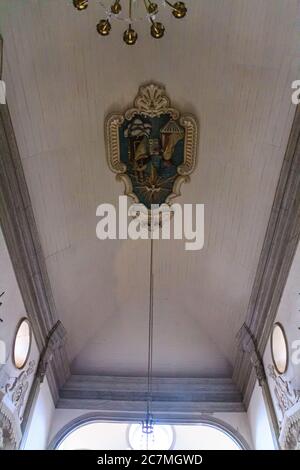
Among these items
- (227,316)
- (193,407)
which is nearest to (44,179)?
(227,316)

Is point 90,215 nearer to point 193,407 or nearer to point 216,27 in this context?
point 216,27

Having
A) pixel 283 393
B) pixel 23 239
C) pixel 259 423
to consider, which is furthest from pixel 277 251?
pixel 23 239

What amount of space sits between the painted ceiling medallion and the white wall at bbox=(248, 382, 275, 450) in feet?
12.2

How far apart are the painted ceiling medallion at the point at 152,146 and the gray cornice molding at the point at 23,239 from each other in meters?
1.54

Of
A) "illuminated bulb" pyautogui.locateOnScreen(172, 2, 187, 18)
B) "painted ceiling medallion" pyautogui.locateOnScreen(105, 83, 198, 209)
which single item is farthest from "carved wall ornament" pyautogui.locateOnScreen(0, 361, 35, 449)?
"illuminated bulb" pyautogui.locateOnScreen(172, 2, 187, 18)

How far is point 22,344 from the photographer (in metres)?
6.06

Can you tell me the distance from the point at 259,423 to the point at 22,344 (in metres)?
4.19

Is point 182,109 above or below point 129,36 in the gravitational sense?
above

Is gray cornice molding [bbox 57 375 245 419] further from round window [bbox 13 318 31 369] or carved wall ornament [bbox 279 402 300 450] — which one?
round window [bbox 13 318 31 369]

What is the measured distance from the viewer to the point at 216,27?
5.06 meters

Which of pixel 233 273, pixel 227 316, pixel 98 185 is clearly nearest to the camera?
pixel 98 185

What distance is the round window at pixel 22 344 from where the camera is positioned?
582cm

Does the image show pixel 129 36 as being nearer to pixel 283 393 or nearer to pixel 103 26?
pixel 103 26
